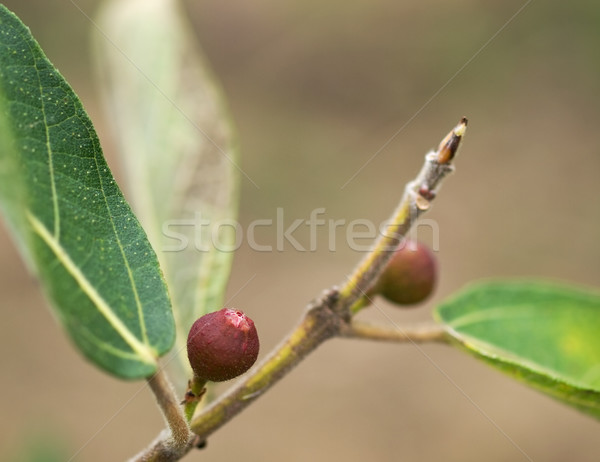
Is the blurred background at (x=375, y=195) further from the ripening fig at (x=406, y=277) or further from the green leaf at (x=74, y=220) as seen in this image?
the green leaf at (x=74, y=220)

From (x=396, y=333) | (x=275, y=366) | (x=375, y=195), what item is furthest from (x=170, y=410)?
(x=375, y=195)

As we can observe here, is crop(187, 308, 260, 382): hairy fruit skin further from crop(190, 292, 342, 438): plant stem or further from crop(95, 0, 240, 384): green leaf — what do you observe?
Result: crop(95, 0, 240, 384): green leaf

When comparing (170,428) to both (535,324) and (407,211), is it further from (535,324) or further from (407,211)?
(535,324)

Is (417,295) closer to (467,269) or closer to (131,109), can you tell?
(131,109)

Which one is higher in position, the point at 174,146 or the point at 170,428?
the point at 174,146

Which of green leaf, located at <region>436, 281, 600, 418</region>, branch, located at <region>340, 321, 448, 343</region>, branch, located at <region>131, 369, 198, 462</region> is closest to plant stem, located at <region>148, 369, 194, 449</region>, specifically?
branch, located at <region>131, 369, 198, 462</region>
